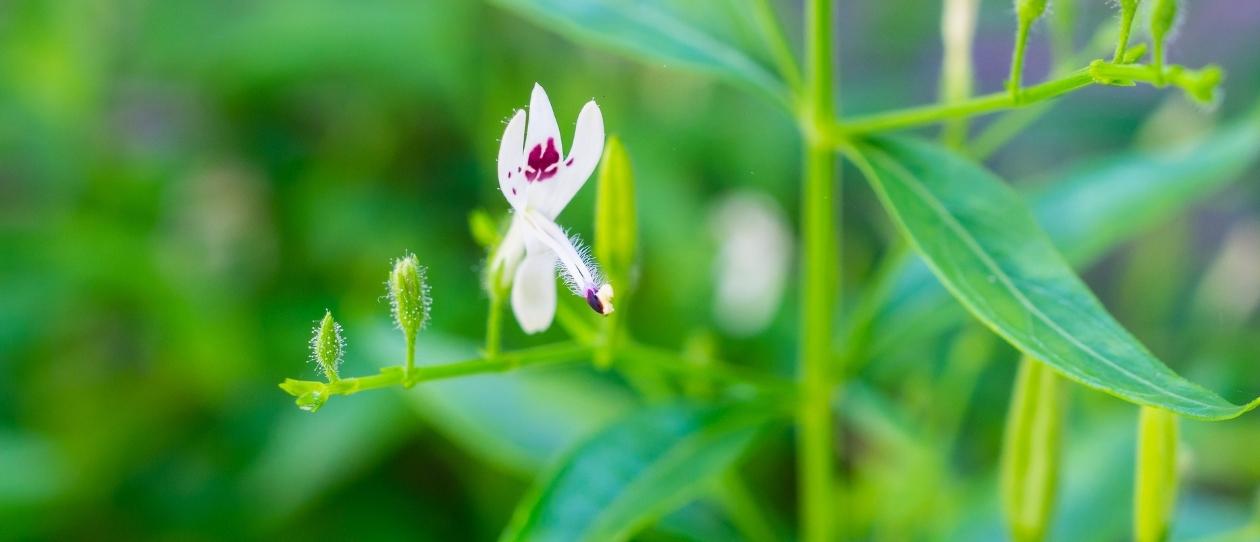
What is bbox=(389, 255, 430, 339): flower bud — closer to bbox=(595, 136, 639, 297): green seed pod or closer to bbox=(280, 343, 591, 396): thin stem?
bbox=(280, 343, 591, 396): thin stem

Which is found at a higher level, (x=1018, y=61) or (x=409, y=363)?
(x=1018, y=61)

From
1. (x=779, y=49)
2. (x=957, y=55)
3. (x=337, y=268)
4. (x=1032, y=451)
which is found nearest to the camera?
(x=1032, y=451)

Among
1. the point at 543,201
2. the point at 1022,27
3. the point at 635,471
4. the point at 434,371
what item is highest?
the point at 1022,27

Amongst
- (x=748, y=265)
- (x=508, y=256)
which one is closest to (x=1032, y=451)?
(x=508, y=256)

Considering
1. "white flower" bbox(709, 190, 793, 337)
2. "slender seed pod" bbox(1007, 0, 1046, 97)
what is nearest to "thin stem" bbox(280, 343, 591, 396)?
"slender seed pod" bbox(1007, 0, 1046, 97)

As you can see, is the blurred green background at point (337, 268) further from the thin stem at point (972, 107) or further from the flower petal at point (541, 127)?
the flower petal at point (541, 127)

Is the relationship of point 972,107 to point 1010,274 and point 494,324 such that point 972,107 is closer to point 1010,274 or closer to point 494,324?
point 1010,274

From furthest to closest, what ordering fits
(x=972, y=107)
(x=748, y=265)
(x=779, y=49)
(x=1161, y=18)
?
(x=748, y=265) < (x=779, y=49) < (x=972, y=107) < (x=1161, y=18)
